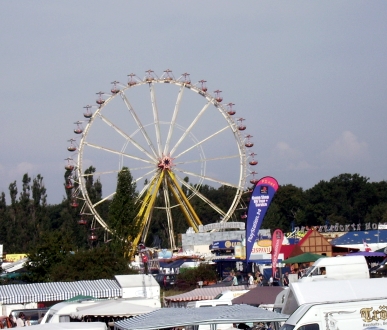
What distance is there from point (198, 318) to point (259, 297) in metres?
10.2

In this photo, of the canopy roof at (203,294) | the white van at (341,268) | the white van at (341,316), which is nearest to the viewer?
the white van at (341,316)

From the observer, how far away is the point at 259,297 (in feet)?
83.4

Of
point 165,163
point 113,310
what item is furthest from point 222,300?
point 165,163

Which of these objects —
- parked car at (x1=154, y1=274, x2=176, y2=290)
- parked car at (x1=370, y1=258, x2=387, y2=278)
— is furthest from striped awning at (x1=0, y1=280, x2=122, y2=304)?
parked car at (x1=154, y1=274, x2=176, y2=290)

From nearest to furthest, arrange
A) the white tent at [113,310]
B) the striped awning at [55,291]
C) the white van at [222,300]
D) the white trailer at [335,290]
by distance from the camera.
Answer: the white trailer at [335,290] < the white tent at [113,310] < the white van at [222,300] < the striped awning at [55,291]

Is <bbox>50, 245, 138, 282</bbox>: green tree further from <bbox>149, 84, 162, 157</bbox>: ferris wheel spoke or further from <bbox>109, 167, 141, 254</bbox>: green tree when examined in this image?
<bbox>149, 84, 162, 157</bbox>: ferris wheel spoke

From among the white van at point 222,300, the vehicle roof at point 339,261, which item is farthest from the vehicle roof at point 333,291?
the white van at point 222,300

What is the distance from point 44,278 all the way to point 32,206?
118ft

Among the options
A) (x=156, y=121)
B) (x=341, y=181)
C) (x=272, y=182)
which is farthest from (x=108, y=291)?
(x=341, y=181)

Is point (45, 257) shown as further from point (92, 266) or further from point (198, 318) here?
point (198, 318)

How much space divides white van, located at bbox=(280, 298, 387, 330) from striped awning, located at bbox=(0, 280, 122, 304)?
15.7 meters

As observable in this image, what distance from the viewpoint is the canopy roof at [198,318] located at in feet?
49.9

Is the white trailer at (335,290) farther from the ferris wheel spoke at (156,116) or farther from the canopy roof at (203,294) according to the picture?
the ferris wheel spoke at (156,116)

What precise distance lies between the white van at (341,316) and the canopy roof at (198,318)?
66 centimetres
